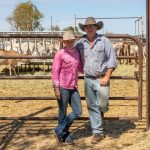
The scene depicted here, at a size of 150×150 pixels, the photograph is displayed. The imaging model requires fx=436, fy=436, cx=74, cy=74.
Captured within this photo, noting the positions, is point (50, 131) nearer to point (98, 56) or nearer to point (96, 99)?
point (96, 99)

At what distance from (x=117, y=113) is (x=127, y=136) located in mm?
1795

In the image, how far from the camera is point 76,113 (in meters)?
6.00

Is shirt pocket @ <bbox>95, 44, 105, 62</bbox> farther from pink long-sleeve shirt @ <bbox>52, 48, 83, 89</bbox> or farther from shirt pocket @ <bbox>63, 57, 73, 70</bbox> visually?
shirt pocket @ <bbox>63, 57, 73, 70</bbox>

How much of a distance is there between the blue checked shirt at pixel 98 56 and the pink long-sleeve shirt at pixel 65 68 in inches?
5.4

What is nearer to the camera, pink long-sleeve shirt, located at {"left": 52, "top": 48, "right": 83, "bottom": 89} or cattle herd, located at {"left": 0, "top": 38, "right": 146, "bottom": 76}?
pink long-sleeve shirt, located at {"left": 52, "top": 48, "right": 83, "bottom": 89}

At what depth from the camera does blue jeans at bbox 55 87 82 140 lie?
5973 mm

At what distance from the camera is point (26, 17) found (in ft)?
161

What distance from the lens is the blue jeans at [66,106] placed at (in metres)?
5.97

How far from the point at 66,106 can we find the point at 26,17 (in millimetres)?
43973

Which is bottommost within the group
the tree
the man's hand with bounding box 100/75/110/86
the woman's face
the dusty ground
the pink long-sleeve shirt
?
the dusty ground

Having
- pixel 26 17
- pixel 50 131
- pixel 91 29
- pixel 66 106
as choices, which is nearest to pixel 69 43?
pixel 91 29

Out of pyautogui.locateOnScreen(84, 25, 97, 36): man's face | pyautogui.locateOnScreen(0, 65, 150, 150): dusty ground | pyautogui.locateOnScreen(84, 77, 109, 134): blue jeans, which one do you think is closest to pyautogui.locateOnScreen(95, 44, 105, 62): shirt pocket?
pyautogui.locateOnScreen(84, 25, 97, 36): man's face

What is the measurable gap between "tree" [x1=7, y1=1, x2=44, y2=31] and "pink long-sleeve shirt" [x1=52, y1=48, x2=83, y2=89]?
40.6 meters

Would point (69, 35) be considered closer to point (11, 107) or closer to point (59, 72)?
point (59, 72)
